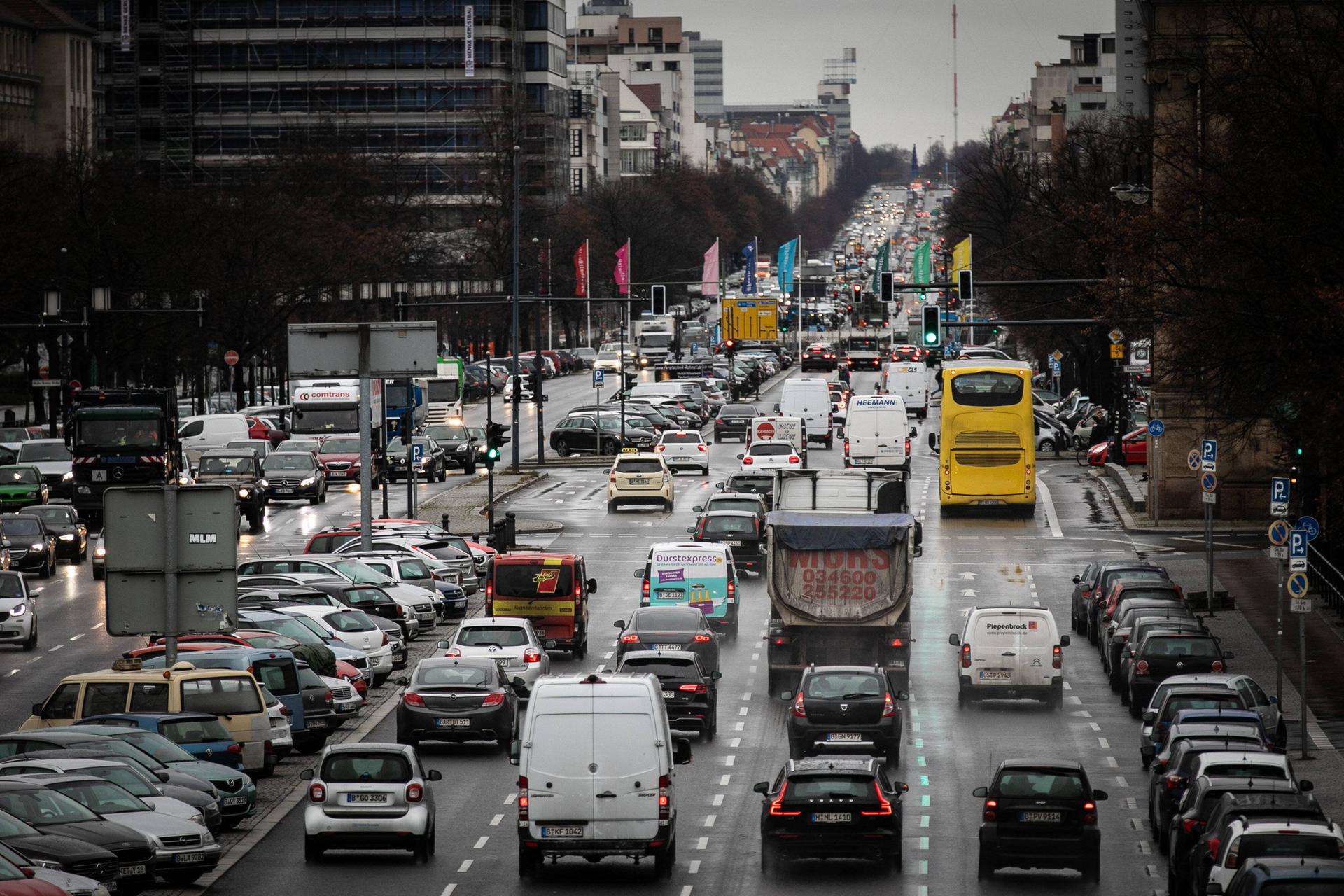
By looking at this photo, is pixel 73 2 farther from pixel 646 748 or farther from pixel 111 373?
pixel 646 748

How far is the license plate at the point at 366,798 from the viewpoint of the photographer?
23328mm

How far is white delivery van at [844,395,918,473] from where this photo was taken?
69.9 metres

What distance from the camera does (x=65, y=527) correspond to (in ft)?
175

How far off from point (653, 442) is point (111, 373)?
A: 26354 millimetres

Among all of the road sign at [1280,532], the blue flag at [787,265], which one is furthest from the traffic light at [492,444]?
the blue flag at [787,265]

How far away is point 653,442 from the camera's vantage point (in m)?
80.3

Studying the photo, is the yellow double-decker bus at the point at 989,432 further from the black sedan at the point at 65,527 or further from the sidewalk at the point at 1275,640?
the black sedan at the point at 65,527

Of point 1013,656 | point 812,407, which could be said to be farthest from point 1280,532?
point 812,407

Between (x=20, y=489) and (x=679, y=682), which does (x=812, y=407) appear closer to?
(x=20, y=489)

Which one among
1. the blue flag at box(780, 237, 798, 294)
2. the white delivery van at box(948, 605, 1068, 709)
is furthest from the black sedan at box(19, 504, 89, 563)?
the blue flag at box(780, 237, 798, 294)

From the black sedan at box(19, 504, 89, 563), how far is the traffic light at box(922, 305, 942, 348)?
22.1 metres

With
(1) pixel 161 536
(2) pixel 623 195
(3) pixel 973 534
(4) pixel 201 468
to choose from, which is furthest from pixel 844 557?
(2) pixel 623 195

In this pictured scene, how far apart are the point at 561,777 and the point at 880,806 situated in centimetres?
330

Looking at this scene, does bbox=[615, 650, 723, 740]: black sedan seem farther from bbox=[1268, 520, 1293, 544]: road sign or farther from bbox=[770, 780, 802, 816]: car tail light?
bbox=[1268, 520, 1293, 544]: road sign
